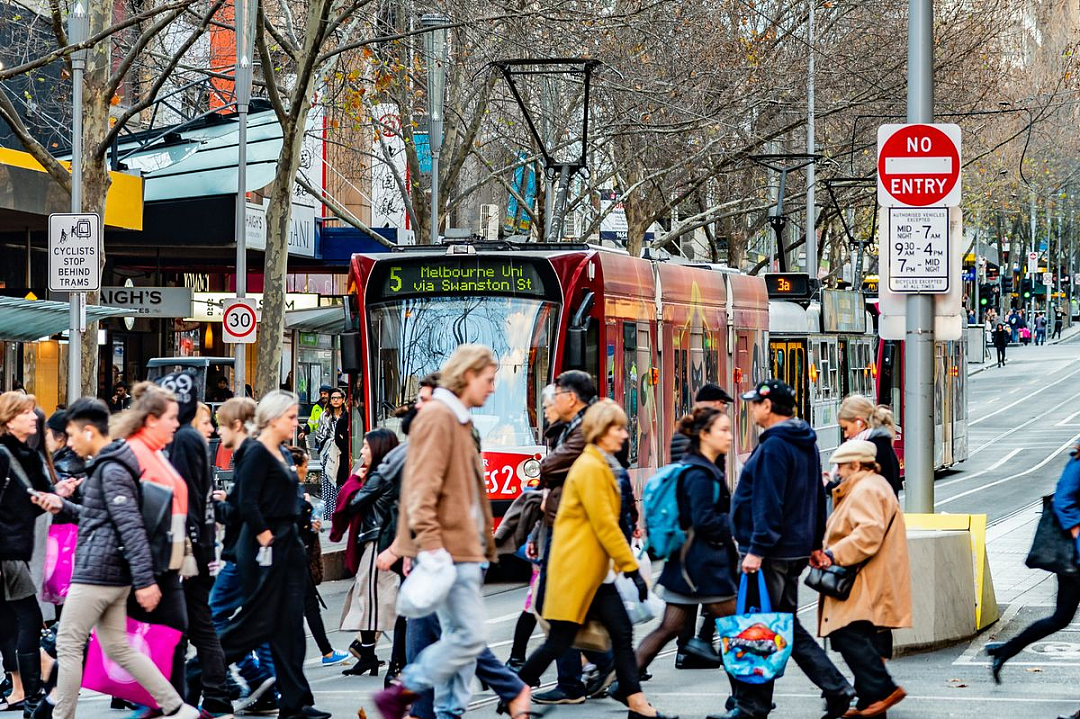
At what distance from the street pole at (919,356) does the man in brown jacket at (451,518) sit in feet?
15.4

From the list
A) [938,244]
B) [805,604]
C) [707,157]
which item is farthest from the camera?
[707,157]

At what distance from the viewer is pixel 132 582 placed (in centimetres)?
820

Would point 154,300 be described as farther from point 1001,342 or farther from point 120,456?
point 1001,342

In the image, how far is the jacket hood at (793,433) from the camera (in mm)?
8945

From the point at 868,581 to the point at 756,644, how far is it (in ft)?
2.31

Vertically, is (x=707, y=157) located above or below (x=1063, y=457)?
above

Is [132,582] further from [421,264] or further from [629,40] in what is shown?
[629,40]

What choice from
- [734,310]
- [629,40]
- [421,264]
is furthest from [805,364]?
[421,264]

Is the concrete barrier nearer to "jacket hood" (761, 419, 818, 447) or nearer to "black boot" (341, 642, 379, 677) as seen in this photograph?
"jacket hood" (761, 419, 818, 447)

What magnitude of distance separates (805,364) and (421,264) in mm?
11337

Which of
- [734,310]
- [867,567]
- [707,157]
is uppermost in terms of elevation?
[707,157]

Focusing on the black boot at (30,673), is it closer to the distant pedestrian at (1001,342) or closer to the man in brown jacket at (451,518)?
the man in brown jacket at (451,518)

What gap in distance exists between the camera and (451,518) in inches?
305

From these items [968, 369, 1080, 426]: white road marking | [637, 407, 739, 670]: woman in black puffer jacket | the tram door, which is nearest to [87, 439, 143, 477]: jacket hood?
[637, 407, 739, 670]: woman in black puffer jacket
